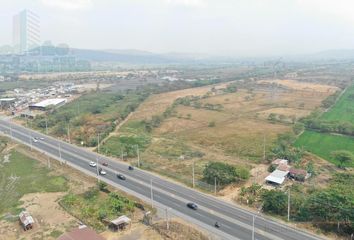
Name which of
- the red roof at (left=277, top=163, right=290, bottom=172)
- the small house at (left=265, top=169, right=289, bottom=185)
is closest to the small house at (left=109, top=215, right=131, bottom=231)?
the small house at (left=265, top=169, right=289, bottom=185)

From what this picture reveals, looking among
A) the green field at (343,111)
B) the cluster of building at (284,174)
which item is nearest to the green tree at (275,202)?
the cluster of building at (284,174)

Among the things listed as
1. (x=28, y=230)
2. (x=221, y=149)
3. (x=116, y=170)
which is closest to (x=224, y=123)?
(x=221, y=149)

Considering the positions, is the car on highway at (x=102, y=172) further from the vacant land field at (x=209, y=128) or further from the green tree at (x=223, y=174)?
the green tree at (x=223, y=174)

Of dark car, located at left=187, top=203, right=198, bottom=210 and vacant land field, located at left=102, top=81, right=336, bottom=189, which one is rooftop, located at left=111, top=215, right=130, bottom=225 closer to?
dark car, located at left=187, top=203, right=198, bottom=210

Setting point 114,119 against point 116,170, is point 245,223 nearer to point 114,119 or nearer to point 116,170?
point 116,170

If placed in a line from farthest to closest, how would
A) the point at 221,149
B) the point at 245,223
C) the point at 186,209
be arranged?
the point at 221,149, the point at 186,209, the point at 245,223

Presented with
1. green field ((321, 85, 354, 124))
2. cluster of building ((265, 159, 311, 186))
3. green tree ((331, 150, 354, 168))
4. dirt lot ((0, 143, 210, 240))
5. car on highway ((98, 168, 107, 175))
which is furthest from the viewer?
green field ((321, 85, 354, 124))
